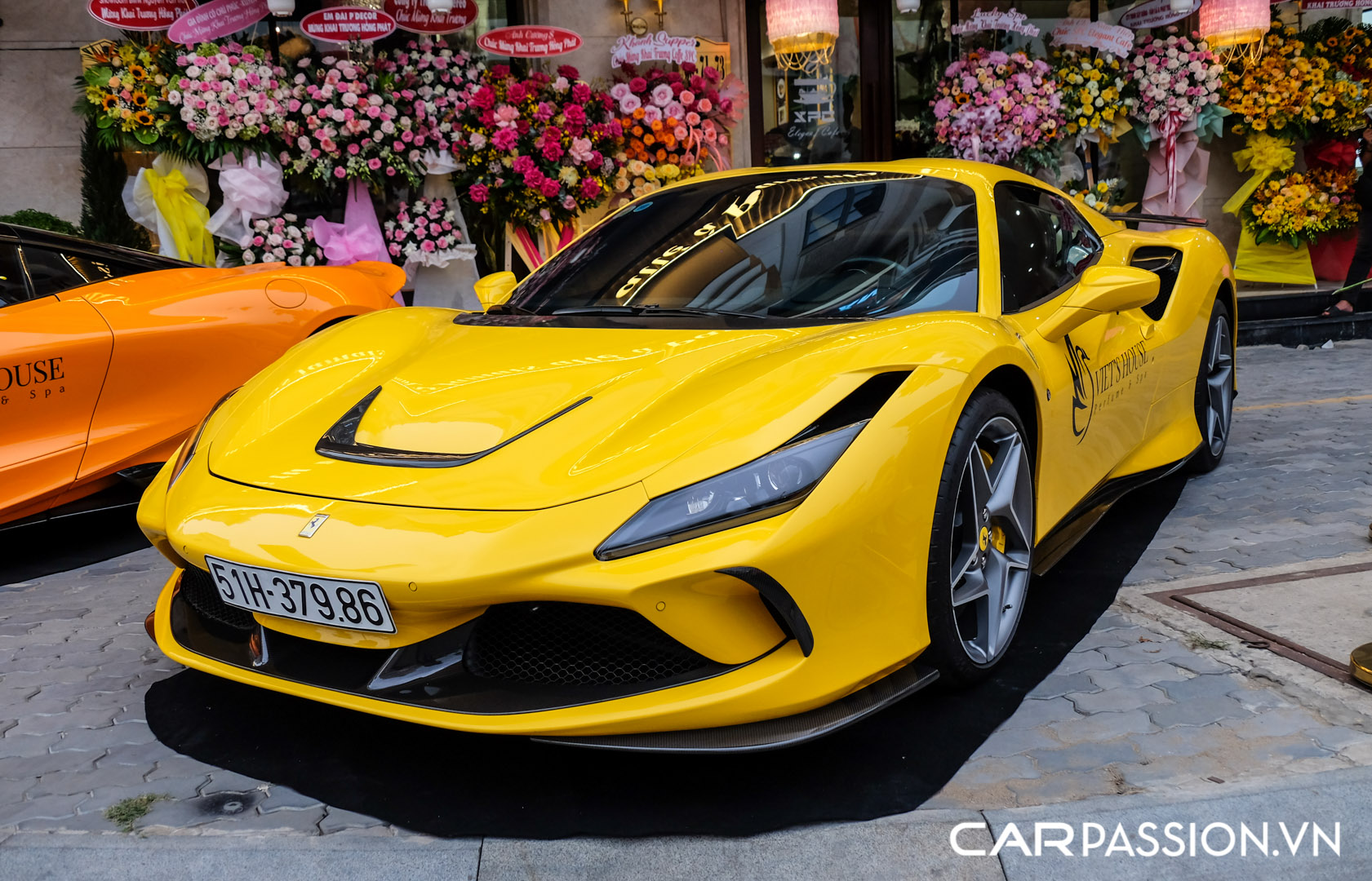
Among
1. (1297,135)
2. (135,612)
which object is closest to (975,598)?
(135,612)

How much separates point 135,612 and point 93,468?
728 millimetres

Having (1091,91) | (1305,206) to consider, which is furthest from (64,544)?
(1305,206)

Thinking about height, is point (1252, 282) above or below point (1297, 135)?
below

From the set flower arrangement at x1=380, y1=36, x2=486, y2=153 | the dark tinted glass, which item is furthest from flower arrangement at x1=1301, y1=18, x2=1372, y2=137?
the dark tinted glass

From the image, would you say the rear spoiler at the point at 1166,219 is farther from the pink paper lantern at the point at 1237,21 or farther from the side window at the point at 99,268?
the pink paper lantern at the point at 1237,21

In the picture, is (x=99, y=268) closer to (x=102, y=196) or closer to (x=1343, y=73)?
(x=102, y=196)

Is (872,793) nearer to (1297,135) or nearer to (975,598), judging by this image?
(975,598)

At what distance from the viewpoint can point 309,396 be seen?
2811mm

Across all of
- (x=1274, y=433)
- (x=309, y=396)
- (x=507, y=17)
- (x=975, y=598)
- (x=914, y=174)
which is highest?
(x=507, y=17)

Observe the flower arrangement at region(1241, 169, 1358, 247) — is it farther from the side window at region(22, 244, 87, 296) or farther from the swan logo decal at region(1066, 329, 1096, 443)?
the side window at region(22, 244, 87, 296)

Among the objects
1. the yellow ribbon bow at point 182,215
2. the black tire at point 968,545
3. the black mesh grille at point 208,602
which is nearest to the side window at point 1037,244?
the black tire at point 968,545

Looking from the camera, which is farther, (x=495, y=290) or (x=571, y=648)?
(x=495, y=290)

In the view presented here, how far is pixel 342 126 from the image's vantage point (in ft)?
24.0

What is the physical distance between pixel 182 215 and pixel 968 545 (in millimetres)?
6156
